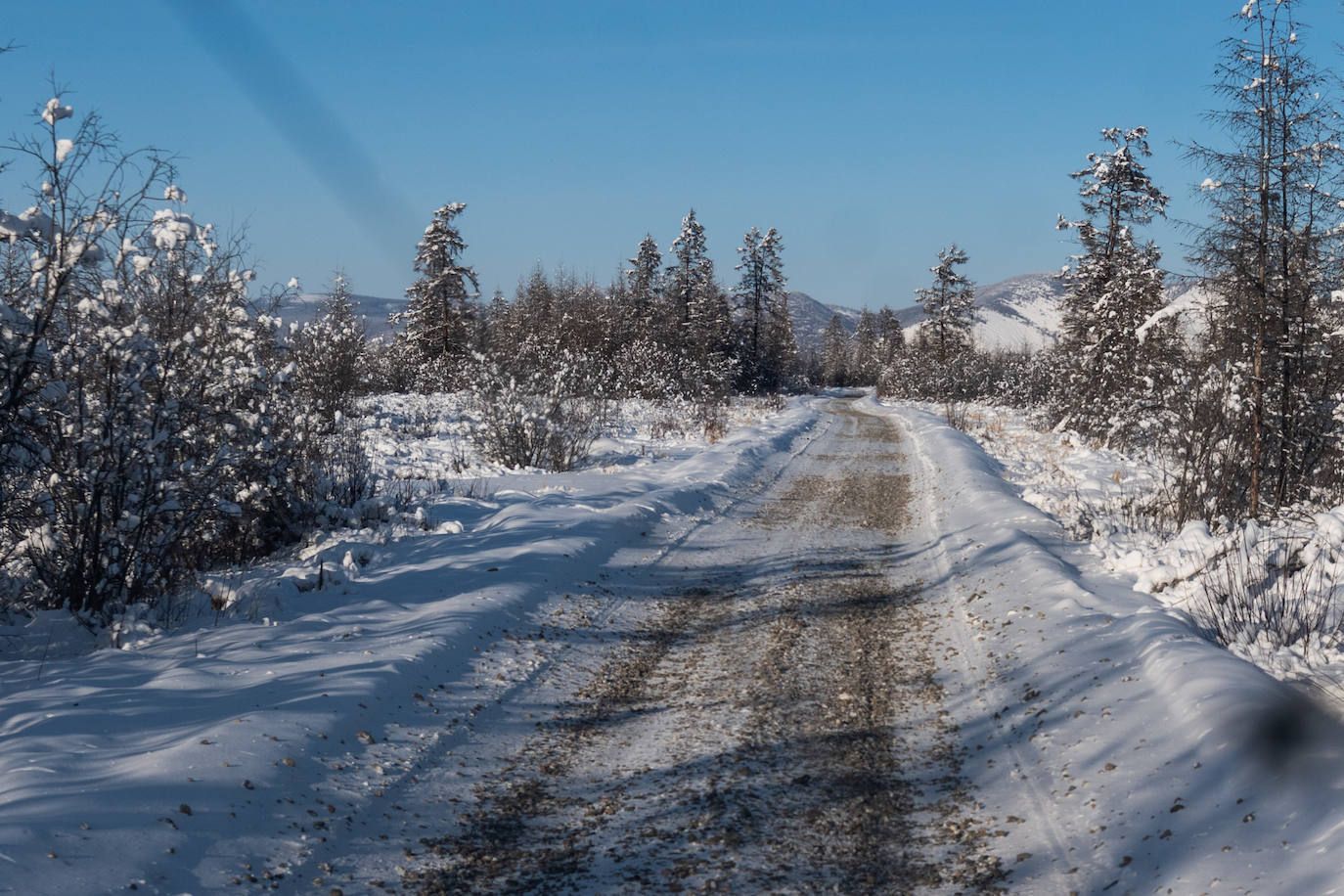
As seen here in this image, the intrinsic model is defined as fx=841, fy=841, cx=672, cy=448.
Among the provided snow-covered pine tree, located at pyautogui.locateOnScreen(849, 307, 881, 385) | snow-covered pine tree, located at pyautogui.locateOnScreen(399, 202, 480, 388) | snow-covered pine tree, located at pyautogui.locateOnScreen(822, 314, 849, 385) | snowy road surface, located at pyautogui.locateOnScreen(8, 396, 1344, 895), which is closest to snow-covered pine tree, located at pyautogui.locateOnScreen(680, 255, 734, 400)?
snow-covered pine tree, located at pyautogui.locateOnScreen(399, 202, 480, 388)

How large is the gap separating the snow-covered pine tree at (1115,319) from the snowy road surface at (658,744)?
12611mm

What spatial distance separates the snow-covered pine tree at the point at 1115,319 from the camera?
20109mm

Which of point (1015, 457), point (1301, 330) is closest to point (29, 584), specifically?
point (1301, 330)

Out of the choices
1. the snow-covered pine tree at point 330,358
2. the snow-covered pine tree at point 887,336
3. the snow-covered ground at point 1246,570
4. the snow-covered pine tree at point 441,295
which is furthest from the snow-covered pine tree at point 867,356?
the snow-covered ground at point 1246,570

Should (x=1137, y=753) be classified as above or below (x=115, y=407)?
below

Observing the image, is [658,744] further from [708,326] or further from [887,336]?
[887,336]

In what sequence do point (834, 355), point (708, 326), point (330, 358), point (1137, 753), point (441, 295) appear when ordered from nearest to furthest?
point (1137, 753)
point (330, 358)
point (441, 295)
point (708, 326)
point (834, 355)

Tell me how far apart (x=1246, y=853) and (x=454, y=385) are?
3341cm

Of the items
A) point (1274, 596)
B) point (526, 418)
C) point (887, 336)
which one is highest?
point (887, 336)

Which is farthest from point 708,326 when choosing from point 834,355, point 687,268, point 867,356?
point 867,356

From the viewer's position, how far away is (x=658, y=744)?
16.4ft

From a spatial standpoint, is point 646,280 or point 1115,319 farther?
point 646,280

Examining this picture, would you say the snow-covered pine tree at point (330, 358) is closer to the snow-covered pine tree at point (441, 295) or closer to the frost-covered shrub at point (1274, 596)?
the frost-covered shrub at point (1274, 596)

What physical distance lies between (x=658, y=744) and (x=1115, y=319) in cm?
2373
